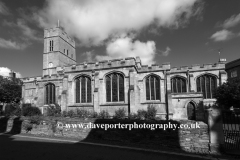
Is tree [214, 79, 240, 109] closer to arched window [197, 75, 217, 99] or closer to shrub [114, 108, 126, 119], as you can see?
arched window [197, 75, 217, 99]

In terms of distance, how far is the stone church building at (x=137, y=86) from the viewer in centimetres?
1748

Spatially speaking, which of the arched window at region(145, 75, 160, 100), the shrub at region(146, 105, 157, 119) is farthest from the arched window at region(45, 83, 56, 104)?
the shrub at region(146, 105, 157, 119)

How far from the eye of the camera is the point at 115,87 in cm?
1803

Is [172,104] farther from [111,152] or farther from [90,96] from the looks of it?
[111,152]

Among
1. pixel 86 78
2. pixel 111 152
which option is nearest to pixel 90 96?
pixel 86 78

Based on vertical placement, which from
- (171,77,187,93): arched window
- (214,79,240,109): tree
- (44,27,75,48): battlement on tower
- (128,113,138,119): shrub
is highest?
(44,27,75,48): battlement on tower

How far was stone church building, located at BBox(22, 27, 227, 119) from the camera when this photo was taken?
57.4 ft

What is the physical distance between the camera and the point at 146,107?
1814 cm

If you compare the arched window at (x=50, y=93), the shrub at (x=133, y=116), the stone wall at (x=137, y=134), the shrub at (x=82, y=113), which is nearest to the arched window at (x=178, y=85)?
the shrub at (x=133, y=116)

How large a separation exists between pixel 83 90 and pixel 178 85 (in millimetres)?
15570

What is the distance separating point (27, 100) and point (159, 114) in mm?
25746

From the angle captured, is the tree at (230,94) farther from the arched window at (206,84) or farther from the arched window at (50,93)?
the arched window at (50,93)

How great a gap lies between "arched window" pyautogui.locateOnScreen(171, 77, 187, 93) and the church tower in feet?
97.1

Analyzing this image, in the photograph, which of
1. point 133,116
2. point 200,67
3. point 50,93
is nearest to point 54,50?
point 50,93
